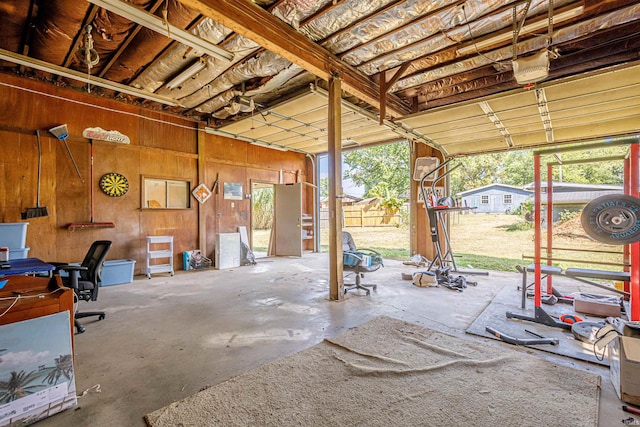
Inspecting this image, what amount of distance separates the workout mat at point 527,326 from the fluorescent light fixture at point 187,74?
189 inches

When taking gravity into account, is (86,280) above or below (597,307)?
above

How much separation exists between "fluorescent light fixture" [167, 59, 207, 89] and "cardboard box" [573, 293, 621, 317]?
575cm

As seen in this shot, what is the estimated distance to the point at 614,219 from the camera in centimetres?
263

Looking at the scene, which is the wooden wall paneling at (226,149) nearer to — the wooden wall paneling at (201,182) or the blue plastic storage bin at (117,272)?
the wooden wall paneling at (201,182)

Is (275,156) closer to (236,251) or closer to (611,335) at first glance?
(236,251)

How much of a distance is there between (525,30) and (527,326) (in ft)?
10.6

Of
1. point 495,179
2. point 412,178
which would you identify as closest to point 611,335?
point 412,178

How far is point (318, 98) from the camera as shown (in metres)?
4.80

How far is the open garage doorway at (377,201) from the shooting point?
10.2 m

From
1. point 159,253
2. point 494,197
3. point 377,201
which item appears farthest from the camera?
point 494,197

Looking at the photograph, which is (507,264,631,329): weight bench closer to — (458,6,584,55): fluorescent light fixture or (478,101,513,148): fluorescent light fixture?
(478,101,513,148): fluorescent light fixture

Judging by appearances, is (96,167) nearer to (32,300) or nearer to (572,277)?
(32,300)

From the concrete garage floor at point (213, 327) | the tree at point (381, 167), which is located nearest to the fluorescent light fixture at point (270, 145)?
the concrete garage floor at point (213, 327)

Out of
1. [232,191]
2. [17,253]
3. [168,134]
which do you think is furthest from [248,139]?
[17,253]
